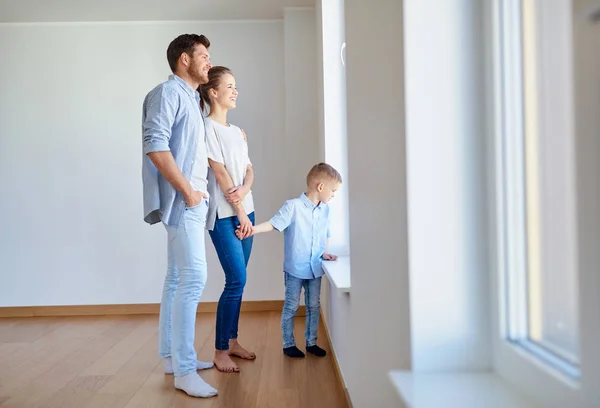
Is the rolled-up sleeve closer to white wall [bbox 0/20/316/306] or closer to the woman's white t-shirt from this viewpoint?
the woman's white t-shirt

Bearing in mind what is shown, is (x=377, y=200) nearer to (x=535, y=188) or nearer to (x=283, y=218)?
(x=535, y=188)

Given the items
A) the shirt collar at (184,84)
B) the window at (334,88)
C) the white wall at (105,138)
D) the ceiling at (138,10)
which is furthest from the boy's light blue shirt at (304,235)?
the ceiling at (138,10)

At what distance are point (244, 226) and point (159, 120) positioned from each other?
2.14ft

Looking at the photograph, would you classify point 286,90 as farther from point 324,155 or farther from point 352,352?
point 352,352

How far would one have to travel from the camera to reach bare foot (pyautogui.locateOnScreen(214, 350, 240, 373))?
2578mm

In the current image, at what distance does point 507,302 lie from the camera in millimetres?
889

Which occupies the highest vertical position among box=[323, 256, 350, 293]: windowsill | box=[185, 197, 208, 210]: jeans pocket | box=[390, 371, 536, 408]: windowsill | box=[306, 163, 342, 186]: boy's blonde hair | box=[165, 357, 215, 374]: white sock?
box=[306, 163, 342, 186]: boy's blonde hair

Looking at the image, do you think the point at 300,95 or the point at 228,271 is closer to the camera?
the point at 228,271

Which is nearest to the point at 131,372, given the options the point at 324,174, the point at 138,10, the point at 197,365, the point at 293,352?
the point at 197,365

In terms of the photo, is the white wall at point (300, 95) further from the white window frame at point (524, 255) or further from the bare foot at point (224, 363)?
the white window frame at point (524, 255)

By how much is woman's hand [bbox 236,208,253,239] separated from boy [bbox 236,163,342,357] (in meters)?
0.03

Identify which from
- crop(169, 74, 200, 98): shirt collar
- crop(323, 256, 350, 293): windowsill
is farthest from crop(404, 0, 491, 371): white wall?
crop(169, 74, 200, 98): shirt collar

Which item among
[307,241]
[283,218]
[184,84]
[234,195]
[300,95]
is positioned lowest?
[307,241]

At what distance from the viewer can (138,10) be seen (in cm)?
390
